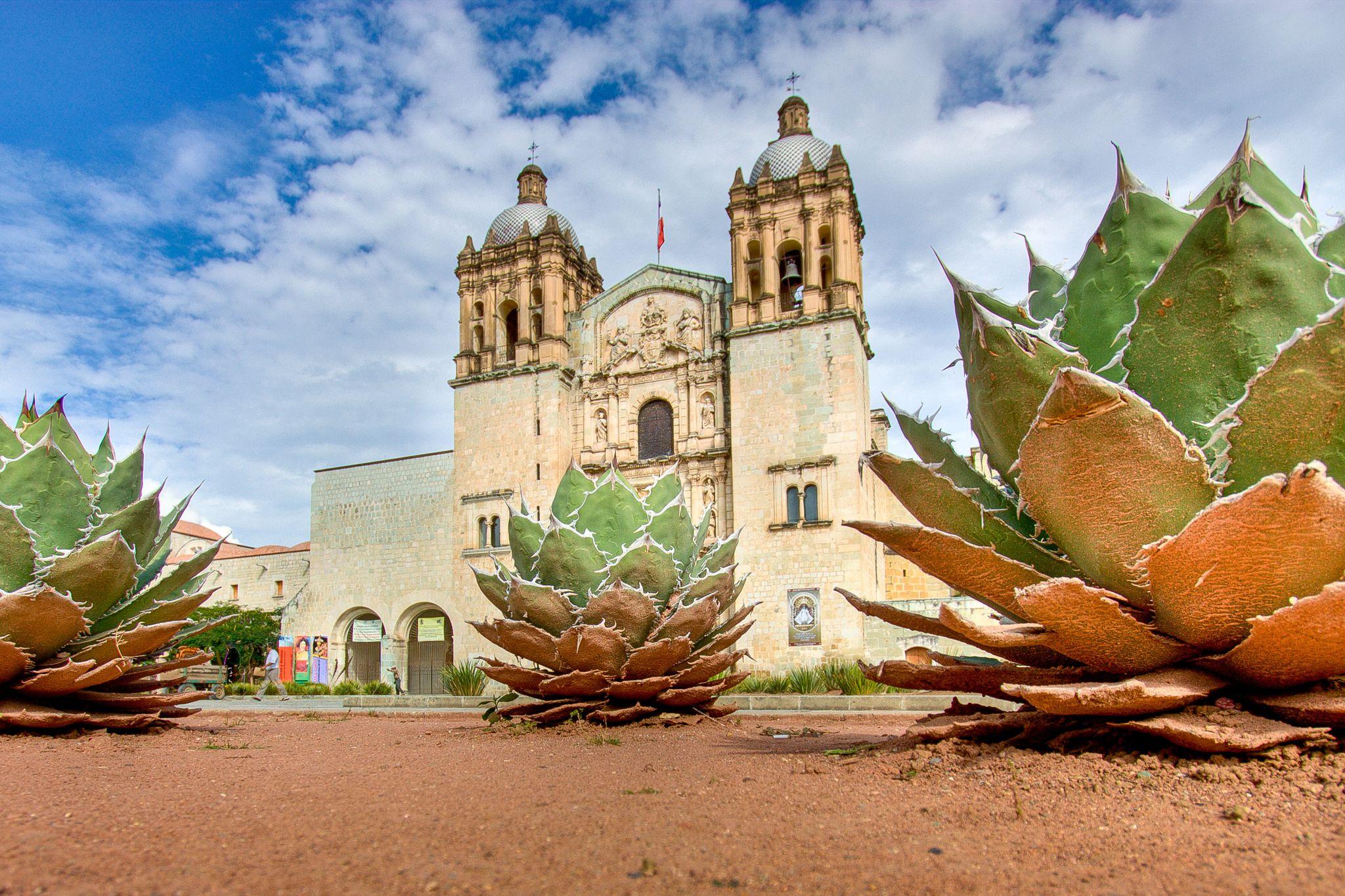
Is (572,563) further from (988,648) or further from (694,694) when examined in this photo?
(988,648)

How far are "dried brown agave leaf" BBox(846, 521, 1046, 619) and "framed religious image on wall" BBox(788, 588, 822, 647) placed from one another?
→ 673 inches

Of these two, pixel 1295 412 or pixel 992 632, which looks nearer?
pixel 1295 412

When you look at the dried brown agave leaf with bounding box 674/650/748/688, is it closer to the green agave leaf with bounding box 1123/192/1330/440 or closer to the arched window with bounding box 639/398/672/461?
the green agave leaf with bounding box 1123/192/1330/440

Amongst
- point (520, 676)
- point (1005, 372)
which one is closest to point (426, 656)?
point (520, 676)

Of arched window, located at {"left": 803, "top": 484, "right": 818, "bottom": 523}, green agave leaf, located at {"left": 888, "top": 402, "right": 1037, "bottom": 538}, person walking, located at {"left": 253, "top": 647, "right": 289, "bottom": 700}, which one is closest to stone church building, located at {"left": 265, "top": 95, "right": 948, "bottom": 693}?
arched window, located at {"left": 803, "top": 484, "right": 818, "bottom": 523}

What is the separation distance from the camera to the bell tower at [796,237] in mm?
20188

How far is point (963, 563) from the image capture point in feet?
5.91

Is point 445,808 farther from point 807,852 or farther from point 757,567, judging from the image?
point 757,567

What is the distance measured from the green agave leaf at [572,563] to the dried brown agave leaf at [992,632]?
2114 mm

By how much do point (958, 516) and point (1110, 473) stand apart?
48 centimetres

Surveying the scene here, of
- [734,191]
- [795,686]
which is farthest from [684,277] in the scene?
[795,686]

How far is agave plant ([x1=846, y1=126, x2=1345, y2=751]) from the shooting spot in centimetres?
145

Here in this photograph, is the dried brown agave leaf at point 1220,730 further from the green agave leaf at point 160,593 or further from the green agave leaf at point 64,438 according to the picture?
the green agave leaf at point 64,438

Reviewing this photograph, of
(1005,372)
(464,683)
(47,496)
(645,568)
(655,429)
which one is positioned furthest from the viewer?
(655,429)
